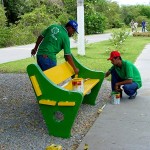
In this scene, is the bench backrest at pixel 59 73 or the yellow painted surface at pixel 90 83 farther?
the yellow painted surface at pixel 90 83

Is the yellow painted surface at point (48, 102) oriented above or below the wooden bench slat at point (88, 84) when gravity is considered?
above

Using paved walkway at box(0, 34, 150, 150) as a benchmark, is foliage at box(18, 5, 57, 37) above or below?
below

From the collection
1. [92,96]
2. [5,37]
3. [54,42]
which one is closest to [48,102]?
[54,42]

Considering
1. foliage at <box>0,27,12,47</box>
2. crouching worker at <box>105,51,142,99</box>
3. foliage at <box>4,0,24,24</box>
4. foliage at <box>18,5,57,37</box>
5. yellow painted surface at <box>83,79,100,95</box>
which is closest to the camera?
yellow painted surface at <box>83,79,100,95</box>

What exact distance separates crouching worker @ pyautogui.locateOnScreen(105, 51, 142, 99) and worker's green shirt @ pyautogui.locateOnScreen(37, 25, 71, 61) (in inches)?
50.0

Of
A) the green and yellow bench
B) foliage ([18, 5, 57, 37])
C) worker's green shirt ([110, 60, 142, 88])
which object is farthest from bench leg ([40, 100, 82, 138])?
foliage ([18, 5, 57, 37])

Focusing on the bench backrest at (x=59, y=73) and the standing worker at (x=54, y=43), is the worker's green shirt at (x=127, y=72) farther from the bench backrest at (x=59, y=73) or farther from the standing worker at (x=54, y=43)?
the standing worker at (x=54, y=43)

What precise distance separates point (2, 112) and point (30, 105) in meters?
0.69

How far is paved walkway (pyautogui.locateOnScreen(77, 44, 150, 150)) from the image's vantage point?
522 centimetres

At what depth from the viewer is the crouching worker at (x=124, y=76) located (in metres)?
7.48

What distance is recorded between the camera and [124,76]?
25.6 ft

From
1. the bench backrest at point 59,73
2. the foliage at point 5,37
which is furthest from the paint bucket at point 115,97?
the foliage at point 5,37

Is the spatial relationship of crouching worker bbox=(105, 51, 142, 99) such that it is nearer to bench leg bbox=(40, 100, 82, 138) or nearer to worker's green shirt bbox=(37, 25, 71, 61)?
worker's green shirt bbox=(37, 25, 71, 61)

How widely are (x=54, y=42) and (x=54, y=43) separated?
25mm
